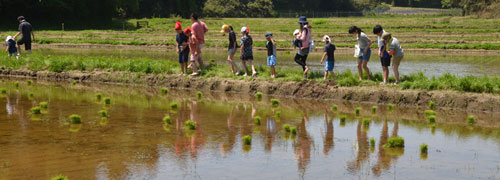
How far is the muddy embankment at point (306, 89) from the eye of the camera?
15.5 m

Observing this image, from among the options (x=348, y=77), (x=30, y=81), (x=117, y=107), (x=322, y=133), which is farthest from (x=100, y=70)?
(x=322, y=133)

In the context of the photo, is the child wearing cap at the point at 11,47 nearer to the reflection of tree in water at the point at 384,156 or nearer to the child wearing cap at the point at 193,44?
the child wearing cap at the point at 193,44

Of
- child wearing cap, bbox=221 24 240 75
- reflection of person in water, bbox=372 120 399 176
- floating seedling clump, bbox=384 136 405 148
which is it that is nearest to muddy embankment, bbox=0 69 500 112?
child wearing cap, bbox=221 24 240 75

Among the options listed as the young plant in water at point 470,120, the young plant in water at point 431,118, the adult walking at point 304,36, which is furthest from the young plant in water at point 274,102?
the young plant in water at point 470,120

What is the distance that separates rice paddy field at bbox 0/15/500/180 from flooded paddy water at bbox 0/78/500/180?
19 millimetres

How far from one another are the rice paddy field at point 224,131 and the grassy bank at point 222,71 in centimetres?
4

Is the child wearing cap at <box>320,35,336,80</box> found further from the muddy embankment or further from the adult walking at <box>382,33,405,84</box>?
the adult walking at <box>382,33,405,84</box>

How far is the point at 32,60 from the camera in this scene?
914 inches

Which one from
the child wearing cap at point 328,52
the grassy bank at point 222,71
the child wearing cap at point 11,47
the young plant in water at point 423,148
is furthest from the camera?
the child wearing cap at point 11,47

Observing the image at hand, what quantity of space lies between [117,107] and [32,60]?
913cm

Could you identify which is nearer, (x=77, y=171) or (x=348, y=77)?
(x=77, y=171)

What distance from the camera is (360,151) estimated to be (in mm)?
10719

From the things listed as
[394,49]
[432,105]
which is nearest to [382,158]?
[432,105]

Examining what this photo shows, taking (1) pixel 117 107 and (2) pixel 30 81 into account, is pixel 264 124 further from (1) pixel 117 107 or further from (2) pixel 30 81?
(2) pixel 30 81
